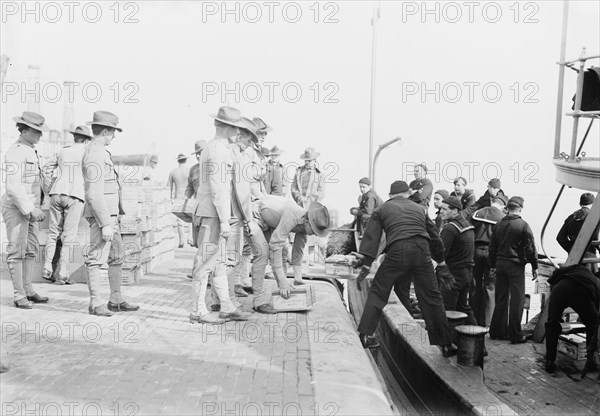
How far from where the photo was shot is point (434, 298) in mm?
7297

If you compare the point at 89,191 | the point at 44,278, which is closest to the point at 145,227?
the point at 44,278

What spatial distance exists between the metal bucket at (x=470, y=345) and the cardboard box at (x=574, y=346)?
2.07 m

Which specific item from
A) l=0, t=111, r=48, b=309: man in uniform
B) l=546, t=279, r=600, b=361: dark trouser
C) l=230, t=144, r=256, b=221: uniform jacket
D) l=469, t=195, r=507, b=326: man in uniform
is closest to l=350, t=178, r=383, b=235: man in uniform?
l=469, t=195, r=507, b=326: man in uniform

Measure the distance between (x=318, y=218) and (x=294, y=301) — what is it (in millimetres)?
1089

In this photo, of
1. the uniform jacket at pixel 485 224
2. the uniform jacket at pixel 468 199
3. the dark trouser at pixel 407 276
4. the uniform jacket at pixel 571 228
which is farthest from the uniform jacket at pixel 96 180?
the uniform jacket at pixel 468 199

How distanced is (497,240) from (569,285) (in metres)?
1.73

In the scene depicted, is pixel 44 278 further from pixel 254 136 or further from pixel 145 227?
pixel 254 136

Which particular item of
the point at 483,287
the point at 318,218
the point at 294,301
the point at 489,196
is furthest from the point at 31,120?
the point at 489,196

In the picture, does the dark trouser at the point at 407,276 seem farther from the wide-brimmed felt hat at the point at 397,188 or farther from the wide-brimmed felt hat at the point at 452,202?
the wide-brimmed felt hat at the point at 452,202

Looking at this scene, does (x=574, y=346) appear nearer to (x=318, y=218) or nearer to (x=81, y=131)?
(x=318, y=218)

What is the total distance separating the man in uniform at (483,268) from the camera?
9.88 metres

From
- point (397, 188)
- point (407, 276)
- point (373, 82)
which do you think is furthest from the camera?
point (373, 82)

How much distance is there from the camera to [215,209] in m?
6.98

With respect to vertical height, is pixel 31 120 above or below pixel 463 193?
above
